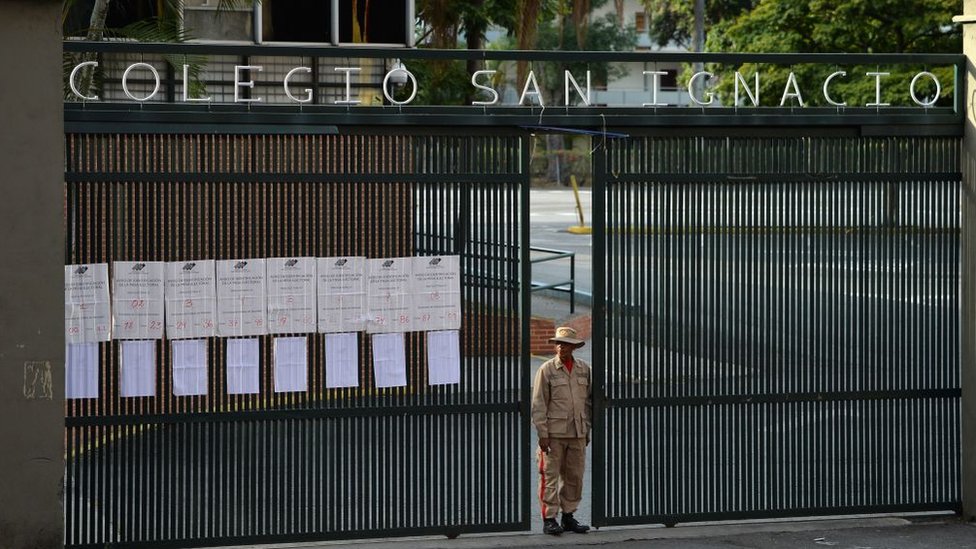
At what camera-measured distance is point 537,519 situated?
10828 millimetres

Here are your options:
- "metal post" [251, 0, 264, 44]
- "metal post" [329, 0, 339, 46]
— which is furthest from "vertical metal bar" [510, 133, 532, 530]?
"metal post" [329, 0, 339, 46]

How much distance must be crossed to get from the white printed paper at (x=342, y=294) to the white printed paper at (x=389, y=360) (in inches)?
6.9

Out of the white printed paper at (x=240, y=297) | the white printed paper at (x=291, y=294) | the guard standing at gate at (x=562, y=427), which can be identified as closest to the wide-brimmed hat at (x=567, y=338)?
the guard standing at gate at (x=562, y=427)

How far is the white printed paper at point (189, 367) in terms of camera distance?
9.34 metres

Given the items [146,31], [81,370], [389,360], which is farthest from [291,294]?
[146,31]

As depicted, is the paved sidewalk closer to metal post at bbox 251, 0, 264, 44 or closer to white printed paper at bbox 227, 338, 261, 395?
white printed paper at bbox 227, 338, 261, 395

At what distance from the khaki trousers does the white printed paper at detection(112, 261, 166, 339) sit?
2845 millimetres

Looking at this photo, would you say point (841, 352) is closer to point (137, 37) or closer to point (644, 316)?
point (644, 316)

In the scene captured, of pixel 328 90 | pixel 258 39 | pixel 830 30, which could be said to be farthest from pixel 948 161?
pixel 830 30

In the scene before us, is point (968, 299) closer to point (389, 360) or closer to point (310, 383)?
point (389, 360)

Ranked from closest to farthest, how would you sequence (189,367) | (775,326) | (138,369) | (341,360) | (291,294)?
(138,369) < (189,367) < (291,294) < (341,360) < (775,326)

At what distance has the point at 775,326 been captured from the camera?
33.8 feet

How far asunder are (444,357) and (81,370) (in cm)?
237

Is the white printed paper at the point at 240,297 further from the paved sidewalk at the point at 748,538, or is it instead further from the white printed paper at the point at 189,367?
the paved sidewalk at the point at 748,538
